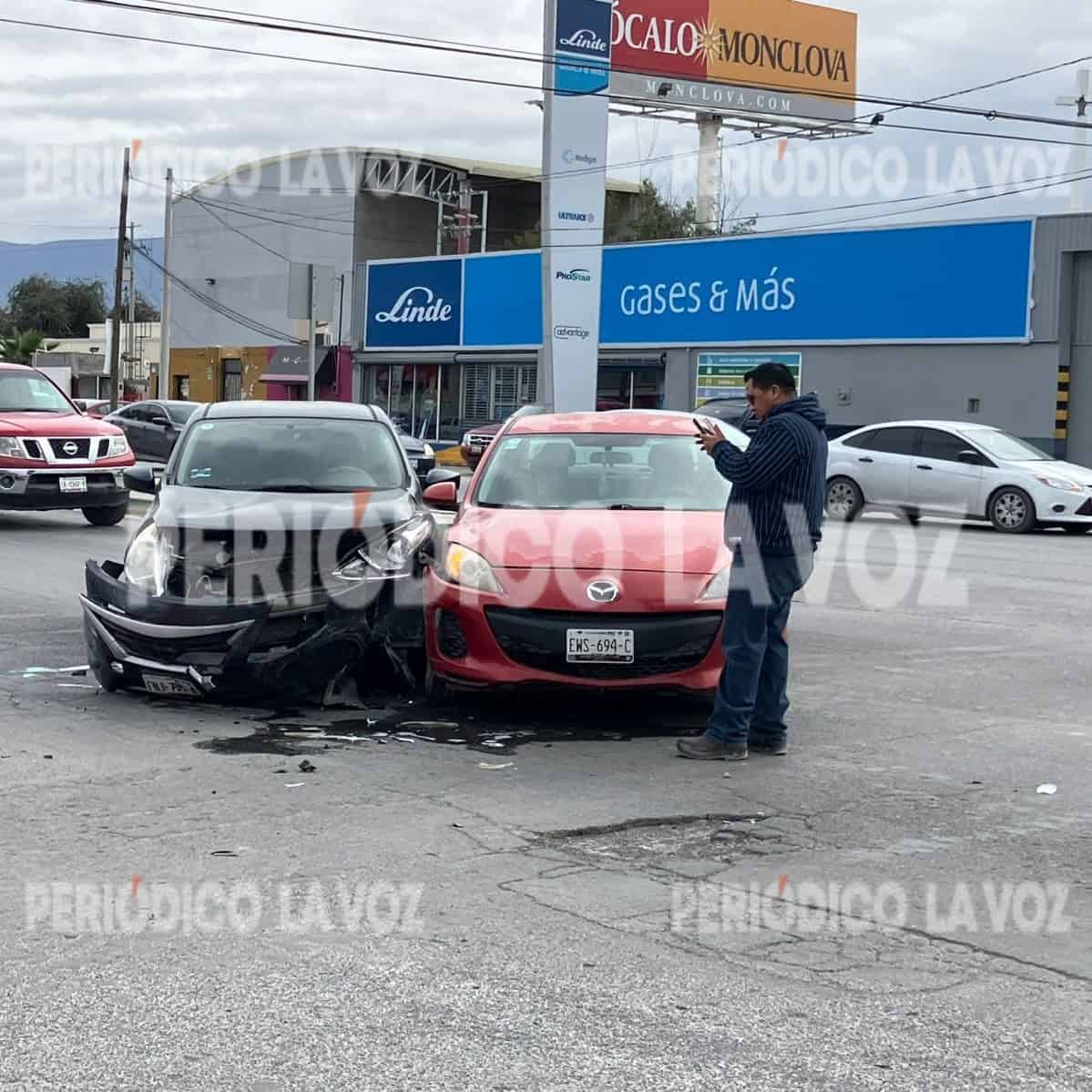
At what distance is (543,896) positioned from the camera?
509cm

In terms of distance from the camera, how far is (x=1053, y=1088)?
368cm

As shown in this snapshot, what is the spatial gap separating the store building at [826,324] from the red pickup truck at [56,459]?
490 inches

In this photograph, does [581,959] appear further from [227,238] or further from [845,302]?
[227,238]

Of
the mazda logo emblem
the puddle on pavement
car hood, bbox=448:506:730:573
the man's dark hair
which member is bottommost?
the puddle on pavement

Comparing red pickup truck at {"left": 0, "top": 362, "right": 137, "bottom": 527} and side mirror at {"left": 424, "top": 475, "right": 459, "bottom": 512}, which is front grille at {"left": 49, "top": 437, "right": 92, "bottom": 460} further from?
side mirror at {"left": 424, "top": 475, "right": 459, "bottom": 512}

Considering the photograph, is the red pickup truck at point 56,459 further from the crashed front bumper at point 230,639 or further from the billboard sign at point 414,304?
the billboard sign at point 414,304

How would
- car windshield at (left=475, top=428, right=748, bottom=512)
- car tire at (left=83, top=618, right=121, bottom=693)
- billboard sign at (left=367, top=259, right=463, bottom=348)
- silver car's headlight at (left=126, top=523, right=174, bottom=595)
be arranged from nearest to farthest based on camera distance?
1. car tire at (left=83, top=618, right=121, bottom=693)
2. silver car's headlight at (left=126, top=523, right=174, bottom=595)
3. car windshield at (left=475, top=428, right=748, bottom=512)
4. billboard sign at (left=367, top=259, right=463, bottom=348)

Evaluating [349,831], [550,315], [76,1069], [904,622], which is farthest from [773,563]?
[550,315]

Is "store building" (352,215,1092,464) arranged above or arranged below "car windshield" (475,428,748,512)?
above

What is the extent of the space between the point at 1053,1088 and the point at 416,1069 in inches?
57.5

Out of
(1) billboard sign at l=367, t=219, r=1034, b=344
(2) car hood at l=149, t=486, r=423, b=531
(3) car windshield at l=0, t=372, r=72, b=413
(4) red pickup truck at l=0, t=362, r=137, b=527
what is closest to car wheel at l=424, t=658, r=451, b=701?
(2) car hood at l=149, t=486, r=423, b=531

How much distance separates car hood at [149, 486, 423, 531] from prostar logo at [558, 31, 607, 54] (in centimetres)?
1976

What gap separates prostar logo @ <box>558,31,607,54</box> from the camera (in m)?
27.5

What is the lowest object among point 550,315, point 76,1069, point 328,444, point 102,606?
point 76,1069
